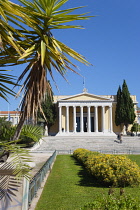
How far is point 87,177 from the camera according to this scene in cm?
1173

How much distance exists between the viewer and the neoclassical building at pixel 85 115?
1978 inches

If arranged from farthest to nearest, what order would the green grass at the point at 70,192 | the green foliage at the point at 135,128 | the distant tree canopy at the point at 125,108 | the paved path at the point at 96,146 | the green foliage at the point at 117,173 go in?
the green foliage at the point at 135,128
the distant tree canopy at the point at 125,108
the paved path at the point at 96,146
the green foliage at the point at 117,173
the green grass at the point at 70,192

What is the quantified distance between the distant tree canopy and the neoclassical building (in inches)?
63.4

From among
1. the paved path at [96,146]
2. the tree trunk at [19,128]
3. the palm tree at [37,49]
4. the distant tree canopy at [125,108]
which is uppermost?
the distant tree canopy at [125,108]

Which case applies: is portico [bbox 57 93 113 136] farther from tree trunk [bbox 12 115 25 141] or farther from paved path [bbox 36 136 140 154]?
tree trunk [bbox 12 115 25 141]

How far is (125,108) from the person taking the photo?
49.1 m

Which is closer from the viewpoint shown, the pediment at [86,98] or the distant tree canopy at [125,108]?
the distant tree canopy at [125,108]

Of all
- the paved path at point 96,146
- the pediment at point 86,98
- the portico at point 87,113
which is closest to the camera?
the paved path at point 96,146

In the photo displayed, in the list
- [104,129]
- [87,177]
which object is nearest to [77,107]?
[104,129]

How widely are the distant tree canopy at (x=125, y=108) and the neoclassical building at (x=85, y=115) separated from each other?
5.28 feet

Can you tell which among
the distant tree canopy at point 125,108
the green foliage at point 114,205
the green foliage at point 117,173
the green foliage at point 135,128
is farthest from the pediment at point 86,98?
the green foliage at point 114,205

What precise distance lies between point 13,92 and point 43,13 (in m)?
1.08

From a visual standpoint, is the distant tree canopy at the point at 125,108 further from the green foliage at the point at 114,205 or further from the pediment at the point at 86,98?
the green foliage at the point at 114,205

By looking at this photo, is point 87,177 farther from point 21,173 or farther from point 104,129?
point 104,129
